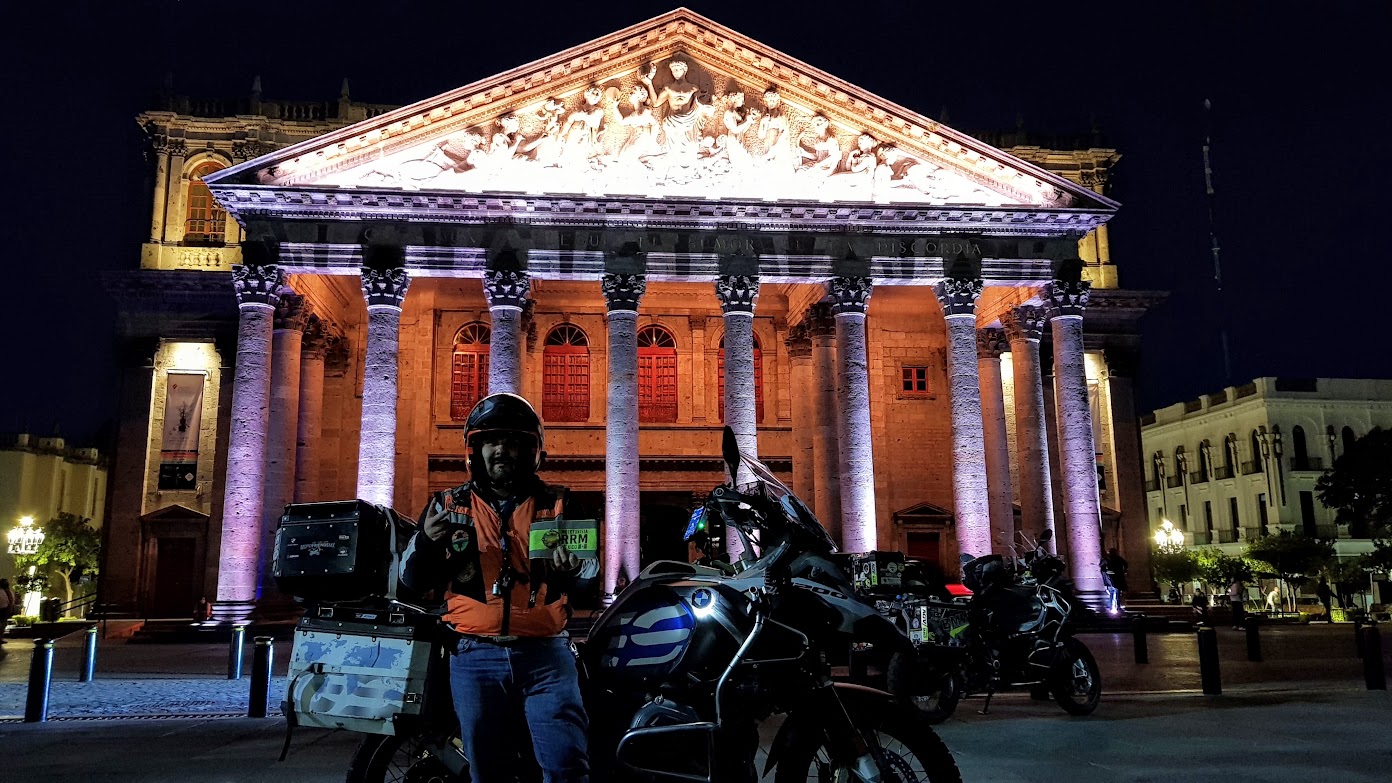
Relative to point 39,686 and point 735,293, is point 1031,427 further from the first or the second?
point 39,686

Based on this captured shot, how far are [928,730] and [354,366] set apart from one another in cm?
2898

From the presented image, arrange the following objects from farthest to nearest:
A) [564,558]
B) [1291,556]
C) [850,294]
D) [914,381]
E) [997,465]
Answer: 1. [1291,556]
2. [914,381]
3. [997,465]
4. [850,294]
5. [564,558]

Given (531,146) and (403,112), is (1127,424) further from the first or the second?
(403,112)

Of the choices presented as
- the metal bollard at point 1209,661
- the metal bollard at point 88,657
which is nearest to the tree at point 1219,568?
the metal bollard at point 1209,661

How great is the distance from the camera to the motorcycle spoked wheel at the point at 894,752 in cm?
397

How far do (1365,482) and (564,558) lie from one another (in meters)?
44.1

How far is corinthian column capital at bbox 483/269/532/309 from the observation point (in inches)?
967

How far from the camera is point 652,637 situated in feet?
13.5

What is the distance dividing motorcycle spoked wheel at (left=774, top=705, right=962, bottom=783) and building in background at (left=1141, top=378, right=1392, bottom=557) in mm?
50490

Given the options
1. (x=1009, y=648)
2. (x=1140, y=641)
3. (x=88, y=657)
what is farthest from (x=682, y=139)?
(x=1009, y=648)

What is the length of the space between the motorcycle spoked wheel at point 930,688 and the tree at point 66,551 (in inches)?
1501

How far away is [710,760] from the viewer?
13.3ft

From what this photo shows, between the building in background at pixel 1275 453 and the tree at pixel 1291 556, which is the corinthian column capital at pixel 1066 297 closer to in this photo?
the tree at pixel 1291 556

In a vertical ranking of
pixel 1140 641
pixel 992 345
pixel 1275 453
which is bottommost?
pixel 1140 641
